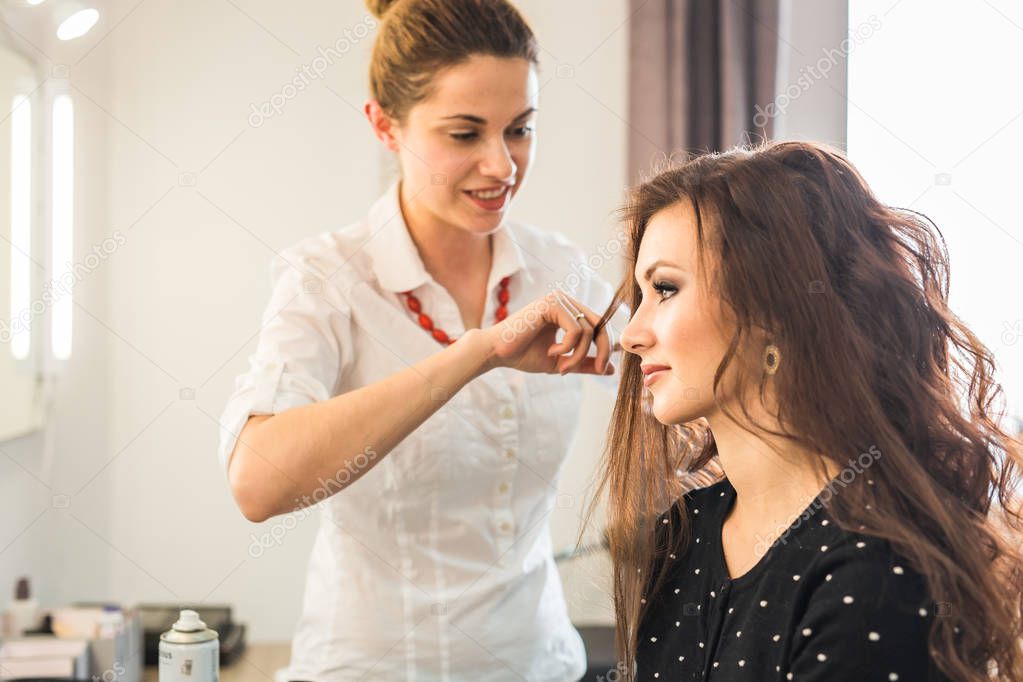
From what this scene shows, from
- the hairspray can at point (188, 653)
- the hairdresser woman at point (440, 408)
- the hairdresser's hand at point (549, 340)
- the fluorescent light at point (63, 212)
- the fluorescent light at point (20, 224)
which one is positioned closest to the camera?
the hairspray can at point (188, 653)

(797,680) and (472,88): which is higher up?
(472,88)

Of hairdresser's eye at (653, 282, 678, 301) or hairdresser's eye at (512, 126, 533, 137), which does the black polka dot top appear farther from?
hairdresser's eye at (512, 126, 533, 137)

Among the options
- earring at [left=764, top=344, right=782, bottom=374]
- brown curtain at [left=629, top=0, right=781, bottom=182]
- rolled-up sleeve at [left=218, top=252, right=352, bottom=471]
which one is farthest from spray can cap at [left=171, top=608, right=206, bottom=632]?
brown curtain at [left=629, top=0, right=781, bottom=182]

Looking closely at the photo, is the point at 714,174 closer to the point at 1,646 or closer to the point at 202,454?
the point at 1,646

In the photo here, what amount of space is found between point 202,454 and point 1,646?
0.88 m

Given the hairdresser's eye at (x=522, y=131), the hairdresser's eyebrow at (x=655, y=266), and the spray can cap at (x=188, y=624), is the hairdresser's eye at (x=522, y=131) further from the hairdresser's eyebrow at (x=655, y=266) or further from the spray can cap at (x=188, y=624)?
the spray can cap at (x=188, y=624)

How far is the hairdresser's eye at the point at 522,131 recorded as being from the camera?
146 centimetres

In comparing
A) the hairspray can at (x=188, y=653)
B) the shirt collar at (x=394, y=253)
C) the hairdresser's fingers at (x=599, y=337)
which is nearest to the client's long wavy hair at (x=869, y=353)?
the hairdresser's fingers at (x=599, y=337)

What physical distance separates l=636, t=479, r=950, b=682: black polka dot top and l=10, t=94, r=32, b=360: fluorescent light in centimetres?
162

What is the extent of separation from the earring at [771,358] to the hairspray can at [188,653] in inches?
25.8

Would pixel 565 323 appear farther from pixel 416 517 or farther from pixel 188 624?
pixel 188 624

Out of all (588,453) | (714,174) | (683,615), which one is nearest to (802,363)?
(714,174)

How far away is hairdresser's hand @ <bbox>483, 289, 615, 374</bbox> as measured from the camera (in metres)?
1.28

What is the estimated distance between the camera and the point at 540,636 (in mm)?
1478
